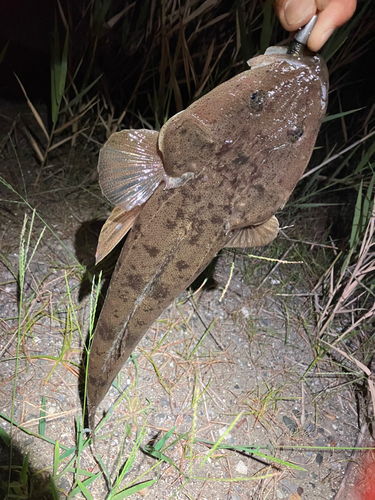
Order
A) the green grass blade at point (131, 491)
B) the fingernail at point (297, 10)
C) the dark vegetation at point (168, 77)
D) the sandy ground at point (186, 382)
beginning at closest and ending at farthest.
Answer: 1. the fingernail at point (297, 10)
2. the green grass blade at point (131, 491)
3. the sandy ground at point (186, 382)
4. the dark vegetation at point (168, 77)

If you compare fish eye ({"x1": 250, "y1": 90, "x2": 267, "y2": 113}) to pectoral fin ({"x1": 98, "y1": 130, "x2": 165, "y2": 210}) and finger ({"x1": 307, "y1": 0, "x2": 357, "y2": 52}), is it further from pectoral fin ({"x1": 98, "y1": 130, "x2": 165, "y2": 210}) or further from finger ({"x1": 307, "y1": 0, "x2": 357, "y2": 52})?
pectoral fin ({"x1": 98, "y1": 130, "x2": 165, "y2": 210})

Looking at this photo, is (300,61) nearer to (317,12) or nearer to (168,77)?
(317,12)

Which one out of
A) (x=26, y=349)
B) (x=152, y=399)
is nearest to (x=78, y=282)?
(x=26, y=349)

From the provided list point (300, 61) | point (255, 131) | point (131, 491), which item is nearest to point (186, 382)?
point (131, 491)

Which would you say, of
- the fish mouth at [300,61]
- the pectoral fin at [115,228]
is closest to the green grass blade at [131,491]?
the pectoral fin at [115,228]

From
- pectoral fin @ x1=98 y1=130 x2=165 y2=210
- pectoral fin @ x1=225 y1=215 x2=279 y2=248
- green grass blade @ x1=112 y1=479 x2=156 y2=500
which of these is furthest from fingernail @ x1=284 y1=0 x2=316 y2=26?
green grass blade @ x1=112 y1=479 x2=156 y2=500

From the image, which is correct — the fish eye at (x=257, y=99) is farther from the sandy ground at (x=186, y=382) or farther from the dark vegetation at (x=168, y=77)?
the sandy ground at (x=186, y=382)

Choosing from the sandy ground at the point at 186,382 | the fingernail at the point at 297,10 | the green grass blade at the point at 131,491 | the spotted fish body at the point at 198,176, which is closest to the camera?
the fingernail at the point at 297,10
